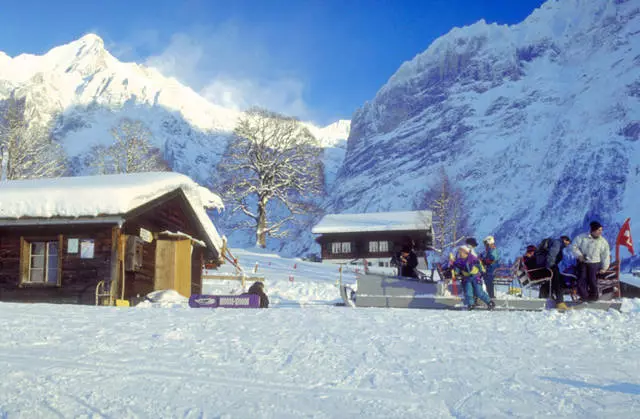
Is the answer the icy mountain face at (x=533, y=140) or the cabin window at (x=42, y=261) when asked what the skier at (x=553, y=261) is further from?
the icy mountain face at (x=533, y=140)

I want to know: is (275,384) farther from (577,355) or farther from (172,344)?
(577,355)

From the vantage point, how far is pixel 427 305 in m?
13.7

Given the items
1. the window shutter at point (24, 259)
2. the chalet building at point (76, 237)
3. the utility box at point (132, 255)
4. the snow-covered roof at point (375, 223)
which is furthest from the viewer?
the snow-covered roof at point (375, 223)

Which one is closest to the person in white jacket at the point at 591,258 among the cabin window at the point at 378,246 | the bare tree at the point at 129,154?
the bare tree at the point at 129,154

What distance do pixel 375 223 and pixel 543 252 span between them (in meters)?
36.4

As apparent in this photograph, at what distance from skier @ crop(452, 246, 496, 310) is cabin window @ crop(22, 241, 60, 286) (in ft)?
35.8

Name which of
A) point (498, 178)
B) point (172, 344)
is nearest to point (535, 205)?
point (498, 178)

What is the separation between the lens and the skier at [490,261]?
13.5 meters

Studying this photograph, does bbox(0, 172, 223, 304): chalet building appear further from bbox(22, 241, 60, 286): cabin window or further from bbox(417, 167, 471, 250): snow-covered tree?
bbox(417, 167, 471, 250): snow-covered tree

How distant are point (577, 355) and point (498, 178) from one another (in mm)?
127941

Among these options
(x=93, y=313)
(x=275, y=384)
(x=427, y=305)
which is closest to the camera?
(x=275, y=384)

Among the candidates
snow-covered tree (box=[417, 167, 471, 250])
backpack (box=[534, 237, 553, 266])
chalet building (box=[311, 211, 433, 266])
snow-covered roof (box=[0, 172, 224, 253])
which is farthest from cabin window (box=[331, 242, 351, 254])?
backpack (box=[534, 237, 553, 266])

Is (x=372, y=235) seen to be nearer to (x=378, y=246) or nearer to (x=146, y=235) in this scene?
(x=378, y=246)

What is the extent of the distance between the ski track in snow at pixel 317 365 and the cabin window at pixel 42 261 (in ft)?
18.6
